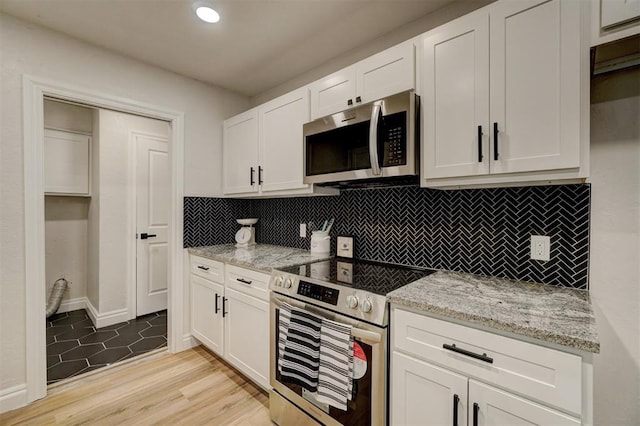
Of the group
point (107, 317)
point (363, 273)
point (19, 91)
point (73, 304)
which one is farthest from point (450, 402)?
point (73, 304)

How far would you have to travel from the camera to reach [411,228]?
191 cm

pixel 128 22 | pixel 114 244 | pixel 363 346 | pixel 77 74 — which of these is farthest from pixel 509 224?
pixel 114 244

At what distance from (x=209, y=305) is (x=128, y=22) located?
218 centimetres

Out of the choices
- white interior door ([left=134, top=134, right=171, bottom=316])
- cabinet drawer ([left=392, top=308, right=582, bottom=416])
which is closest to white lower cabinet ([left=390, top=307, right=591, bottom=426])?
cabinet drawer ([left=392, top=308, right=582, bottom=416])

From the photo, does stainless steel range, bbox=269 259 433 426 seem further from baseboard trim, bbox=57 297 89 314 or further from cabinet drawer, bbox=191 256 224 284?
baseboard trim, bbox=57 297 89 314

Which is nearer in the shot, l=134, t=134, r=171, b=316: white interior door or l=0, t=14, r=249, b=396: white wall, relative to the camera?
l=0, t=14, r=249, b=396: white wall

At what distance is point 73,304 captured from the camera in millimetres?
3521

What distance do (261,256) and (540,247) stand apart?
71.1 inches

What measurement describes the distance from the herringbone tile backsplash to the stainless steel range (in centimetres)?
21

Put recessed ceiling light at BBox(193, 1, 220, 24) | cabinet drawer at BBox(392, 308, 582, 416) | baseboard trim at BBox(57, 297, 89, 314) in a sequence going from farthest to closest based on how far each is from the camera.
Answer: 1. baseboard trim at BBox(57, 297, 89, 314)
2. recessed ceiling light at BBox(193, 1, 220, 24)
3. cabinet drawer at BBox(392, 308, 582, 416)

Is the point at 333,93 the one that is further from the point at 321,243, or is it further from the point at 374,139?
the point at 321,243

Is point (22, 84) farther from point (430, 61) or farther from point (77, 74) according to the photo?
point (430, 61)

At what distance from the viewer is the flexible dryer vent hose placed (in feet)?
10.6

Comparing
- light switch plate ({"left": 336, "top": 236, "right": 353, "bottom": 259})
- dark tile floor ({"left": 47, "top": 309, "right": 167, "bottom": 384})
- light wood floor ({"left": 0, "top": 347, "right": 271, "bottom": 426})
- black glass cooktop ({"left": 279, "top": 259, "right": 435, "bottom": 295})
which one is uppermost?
light switch plate ({"left": 336, "top": 236, "right": 353, "bottom": 259})
